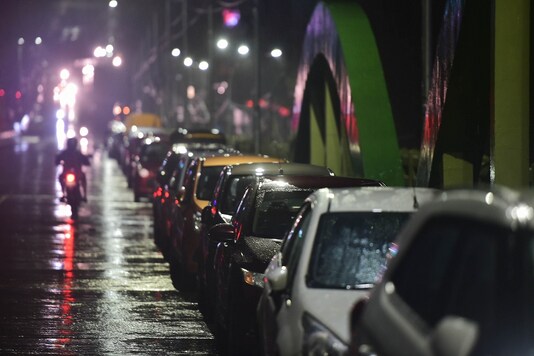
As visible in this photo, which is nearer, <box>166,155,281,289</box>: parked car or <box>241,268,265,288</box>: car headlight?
<box>241,268,265,288</box>: car headlight

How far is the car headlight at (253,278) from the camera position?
11.4m

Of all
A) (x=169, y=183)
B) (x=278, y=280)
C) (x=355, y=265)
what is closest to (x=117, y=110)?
(x=169, y=183)

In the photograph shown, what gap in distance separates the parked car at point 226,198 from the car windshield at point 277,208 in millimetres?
1883

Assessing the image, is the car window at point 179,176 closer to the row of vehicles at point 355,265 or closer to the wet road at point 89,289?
the wet road at point 89,289

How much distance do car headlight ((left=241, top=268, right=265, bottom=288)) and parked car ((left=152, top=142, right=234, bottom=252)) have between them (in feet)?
25.8

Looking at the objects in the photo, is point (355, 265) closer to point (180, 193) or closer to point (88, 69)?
point (180, 193)

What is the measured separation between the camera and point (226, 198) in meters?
15.3

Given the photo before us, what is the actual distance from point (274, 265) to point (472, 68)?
10.8 meters

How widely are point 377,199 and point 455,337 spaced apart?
4.40 metres

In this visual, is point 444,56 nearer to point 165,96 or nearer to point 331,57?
point 331,57

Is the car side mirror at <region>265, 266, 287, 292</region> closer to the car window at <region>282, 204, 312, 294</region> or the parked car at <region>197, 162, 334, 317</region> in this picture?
the car window at <region>282, 204, 312, 294</region>

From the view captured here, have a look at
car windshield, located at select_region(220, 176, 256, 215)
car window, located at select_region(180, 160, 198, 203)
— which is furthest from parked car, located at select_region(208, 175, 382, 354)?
car window, located at select_region(180, 160, 198, 203)

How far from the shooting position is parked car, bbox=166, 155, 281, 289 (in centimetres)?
1694

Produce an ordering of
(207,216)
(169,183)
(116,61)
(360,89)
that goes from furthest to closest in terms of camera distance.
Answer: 1. (116,61)
2. (360,89)
3. (169,183)
4. (207,216)
